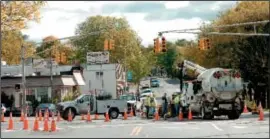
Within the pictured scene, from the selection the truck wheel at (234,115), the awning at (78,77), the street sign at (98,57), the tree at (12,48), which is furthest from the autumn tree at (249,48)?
the awning at (78,77)

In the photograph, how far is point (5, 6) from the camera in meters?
33.2

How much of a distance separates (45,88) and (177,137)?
149 feet

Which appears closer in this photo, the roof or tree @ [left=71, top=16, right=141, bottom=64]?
the roof

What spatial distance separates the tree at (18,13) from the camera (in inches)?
1315

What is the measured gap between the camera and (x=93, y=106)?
3956 centimetres

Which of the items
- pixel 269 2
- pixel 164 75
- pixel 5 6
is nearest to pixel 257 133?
pixel 5 6

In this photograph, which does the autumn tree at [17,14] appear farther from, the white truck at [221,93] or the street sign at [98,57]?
the street sign at [98,57]

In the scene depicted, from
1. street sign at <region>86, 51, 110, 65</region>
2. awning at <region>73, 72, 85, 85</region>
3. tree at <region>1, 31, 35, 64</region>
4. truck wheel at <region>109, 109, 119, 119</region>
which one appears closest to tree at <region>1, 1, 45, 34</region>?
tree at <region>1, 31, 35, 64</region>

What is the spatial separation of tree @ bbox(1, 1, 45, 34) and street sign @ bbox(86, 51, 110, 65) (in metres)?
39.1

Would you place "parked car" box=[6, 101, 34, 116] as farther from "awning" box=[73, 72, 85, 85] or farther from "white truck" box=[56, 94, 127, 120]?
"awning" box=[73, 72, 85, 85]

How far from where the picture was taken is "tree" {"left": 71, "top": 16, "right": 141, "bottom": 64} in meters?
96.4

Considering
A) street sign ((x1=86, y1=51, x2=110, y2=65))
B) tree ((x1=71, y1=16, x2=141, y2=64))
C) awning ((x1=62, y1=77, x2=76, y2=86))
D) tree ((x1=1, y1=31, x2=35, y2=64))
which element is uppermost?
tree ((x1=71, y1=16, x2=141, y2=64))

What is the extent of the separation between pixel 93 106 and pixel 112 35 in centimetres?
5509

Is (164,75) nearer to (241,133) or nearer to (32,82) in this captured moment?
(32,82)
